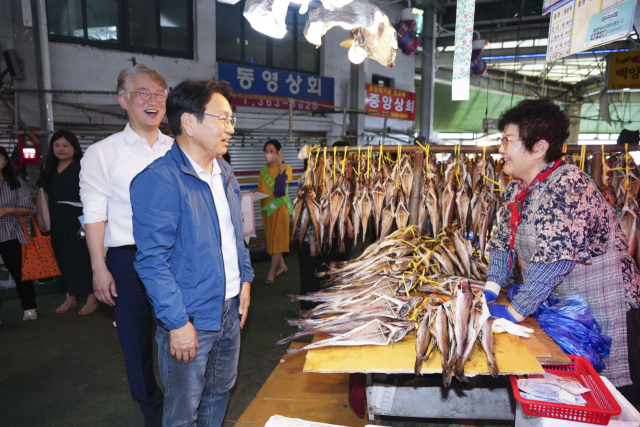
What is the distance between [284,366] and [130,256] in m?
1.54

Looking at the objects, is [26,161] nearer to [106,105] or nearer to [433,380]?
[106,105]

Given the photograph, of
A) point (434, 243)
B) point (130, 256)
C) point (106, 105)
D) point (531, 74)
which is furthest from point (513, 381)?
point (531, 74)

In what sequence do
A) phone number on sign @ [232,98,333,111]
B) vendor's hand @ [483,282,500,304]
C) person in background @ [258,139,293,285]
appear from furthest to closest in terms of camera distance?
1. phone number on sign @ [232,98,333,111]
2. person in background @ [258,139,293,285]
3. vendor's hand @ [483,282,500,304]

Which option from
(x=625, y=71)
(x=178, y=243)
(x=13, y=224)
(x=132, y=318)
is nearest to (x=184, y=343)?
(x=178, y=243)

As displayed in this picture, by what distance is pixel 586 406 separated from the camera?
68.2 inches

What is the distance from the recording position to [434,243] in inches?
119

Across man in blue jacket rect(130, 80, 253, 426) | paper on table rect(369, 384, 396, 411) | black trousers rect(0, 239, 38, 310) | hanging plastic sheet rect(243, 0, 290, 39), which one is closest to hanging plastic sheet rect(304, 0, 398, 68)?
hanging plastic sheet rect(243, 0, 290, 39)

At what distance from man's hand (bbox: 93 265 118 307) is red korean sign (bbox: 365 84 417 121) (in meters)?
8.78

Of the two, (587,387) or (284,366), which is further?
(284,366)

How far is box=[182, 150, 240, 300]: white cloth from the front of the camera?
2.14m

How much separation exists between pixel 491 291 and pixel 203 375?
5.79ft

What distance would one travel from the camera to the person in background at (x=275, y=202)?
6203mm

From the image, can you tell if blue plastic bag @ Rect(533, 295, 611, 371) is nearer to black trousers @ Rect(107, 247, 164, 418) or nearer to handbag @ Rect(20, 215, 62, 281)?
black trousers @ Rect(107, 247, 164, 418)

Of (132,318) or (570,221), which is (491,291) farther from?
(132,318)
